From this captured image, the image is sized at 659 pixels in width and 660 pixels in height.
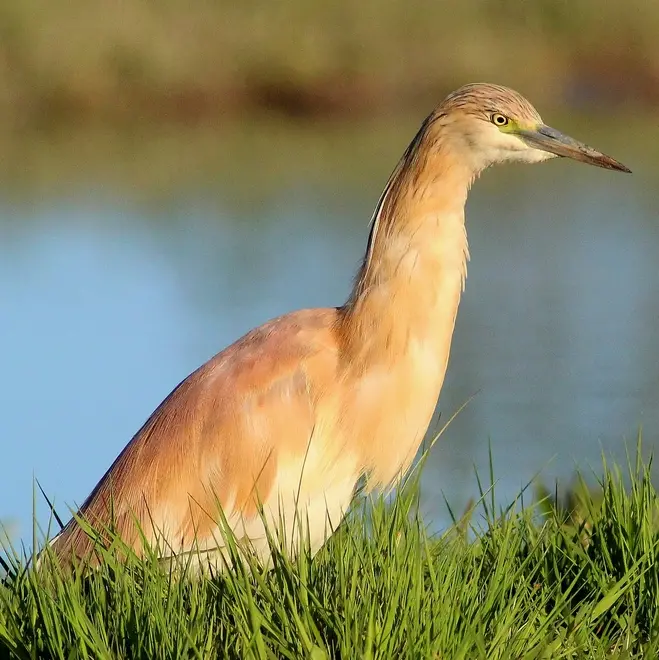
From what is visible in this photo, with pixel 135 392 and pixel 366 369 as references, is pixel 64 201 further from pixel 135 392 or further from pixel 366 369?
pixel 366 369

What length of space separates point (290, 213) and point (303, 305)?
3.64 m

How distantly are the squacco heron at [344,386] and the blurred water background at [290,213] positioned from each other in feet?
2.47

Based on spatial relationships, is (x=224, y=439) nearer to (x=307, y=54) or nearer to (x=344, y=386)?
(x=344, y=386)

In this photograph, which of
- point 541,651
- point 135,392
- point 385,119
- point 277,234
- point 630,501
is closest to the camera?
point 541,651

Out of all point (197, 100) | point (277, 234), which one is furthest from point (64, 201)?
point (197, 100)

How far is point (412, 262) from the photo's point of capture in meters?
3.25

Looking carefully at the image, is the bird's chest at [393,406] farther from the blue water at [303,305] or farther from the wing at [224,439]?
the blue water at [303,305]

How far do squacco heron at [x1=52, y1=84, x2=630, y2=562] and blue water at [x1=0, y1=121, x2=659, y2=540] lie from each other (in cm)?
236

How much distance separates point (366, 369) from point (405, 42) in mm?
16357

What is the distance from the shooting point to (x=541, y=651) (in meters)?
2.53

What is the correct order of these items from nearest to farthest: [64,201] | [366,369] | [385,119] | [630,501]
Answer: [630,501]
[366,369]
[64,201]
[385,119]

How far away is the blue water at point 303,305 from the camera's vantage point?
291 inches

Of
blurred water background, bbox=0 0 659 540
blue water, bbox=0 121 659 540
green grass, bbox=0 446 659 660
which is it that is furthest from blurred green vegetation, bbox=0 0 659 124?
green grass, bbox=0 446 659 660

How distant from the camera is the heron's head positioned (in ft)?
10.3
